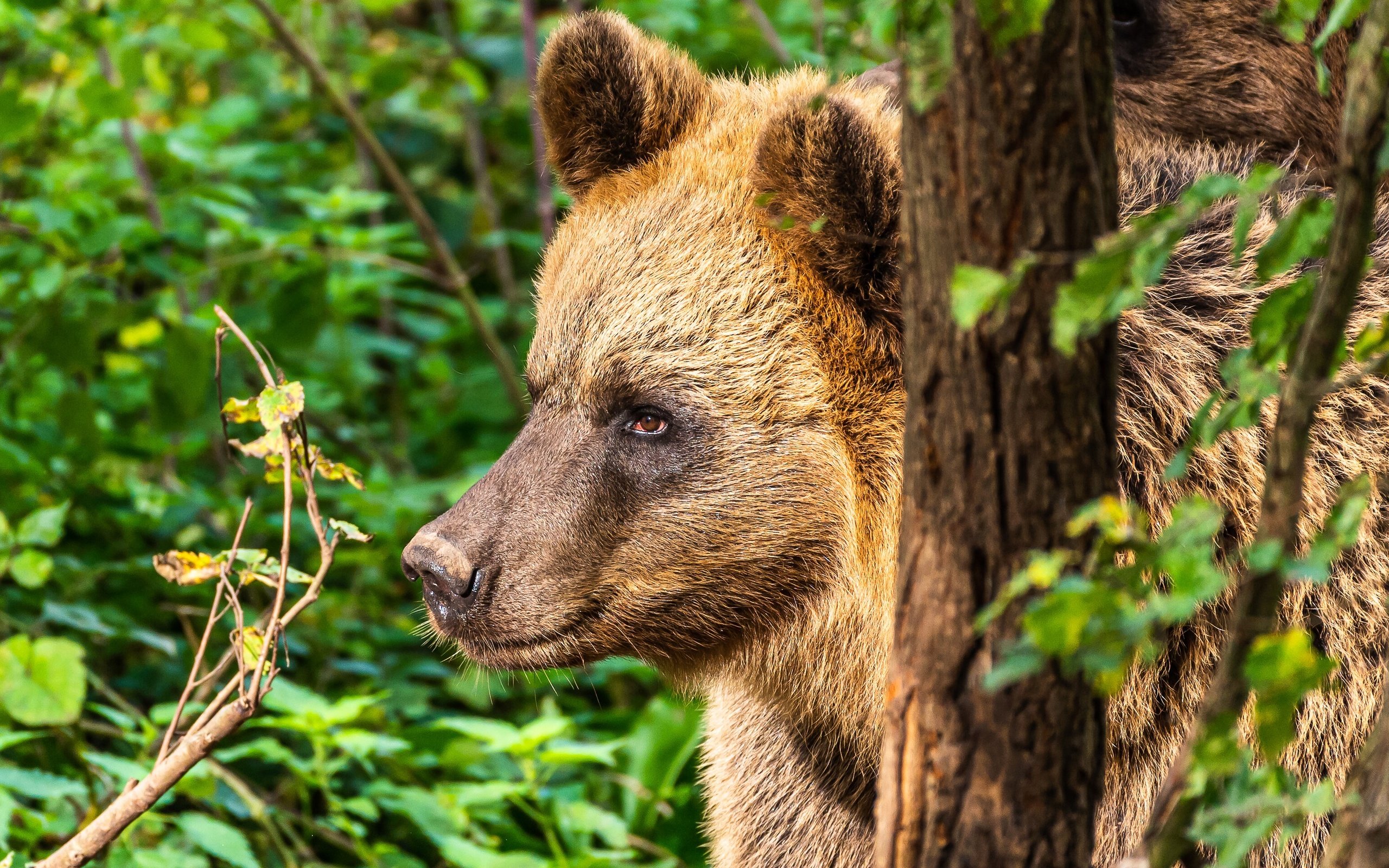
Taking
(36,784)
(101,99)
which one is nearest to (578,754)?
(36,784)

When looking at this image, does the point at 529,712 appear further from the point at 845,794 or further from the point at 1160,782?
the point at 1160,782

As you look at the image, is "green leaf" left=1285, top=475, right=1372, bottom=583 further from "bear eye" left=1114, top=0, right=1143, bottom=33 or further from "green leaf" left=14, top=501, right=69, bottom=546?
"green leaf" left=14, top=501, right=69, bottom=546

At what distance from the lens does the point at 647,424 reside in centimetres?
305

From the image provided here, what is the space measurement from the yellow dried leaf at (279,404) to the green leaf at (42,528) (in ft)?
3.90

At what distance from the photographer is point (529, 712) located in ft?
18.3

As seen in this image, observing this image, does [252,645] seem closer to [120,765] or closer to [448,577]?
[448,577]

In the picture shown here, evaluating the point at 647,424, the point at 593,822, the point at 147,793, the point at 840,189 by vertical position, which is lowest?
the point at 593,822

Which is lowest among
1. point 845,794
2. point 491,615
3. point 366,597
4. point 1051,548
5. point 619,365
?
point 366,597

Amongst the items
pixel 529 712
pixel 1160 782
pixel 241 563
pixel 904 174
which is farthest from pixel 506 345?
pixel 904 174

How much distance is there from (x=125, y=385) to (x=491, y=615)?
3444 millimetres

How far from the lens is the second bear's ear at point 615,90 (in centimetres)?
340

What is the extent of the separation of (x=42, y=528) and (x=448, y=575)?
1.32 metres

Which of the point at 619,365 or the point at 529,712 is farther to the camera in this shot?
the point at 529,712

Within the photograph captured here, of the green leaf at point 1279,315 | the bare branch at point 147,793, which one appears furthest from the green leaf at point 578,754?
the green leaf at point 1279,315
